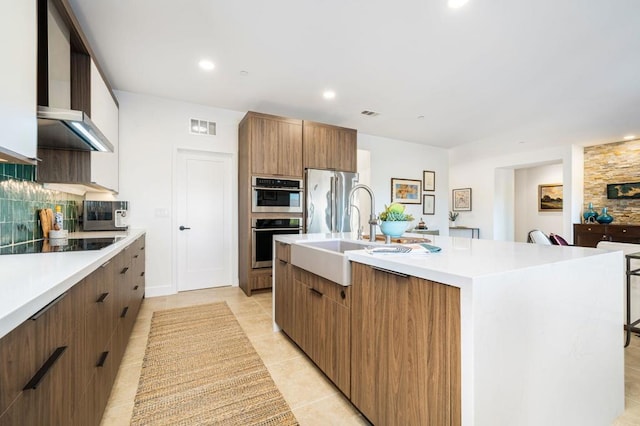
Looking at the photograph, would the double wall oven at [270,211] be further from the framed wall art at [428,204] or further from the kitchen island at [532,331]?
the framed wall art at [428,204]

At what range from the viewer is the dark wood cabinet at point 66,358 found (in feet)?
2.15

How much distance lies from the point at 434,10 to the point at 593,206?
251 inches

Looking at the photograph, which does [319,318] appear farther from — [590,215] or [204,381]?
[590,215]

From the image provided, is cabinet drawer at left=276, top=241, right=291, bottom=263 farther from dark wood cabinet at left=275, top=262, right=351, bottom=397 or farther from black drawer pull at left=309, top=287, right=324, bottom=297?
black drawer pull at left=309, top=287, right=324, bottom=297

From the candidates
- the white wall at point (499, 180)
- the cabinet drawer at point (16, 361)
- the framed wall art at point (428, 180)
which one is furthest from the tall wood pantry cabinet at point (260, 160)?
the white wall at point (499, 180)

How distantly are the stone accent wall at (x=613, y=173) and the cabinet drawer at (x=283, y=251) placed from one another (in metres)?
6.95

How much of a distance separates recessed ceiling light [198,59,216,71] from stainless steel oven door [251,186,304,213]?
57.0 inches

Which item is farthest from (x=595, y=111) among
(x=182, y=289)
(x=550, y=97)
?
(x=182, y=289)

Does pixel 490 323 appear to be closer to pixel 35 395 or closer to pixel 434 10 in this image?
pixel 35 395

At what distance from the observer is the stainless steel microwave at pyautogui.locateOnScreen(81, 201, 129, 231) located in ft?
9.69

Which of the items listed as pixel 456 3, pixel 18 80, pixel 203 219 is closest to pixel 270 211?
pixel 203 219

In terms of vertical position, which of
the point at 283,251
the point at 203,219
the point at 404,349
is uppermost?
the point at 203,219

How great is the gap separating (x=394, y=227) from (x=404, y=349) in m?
0.91

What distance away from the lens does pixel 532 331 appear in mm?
1062
